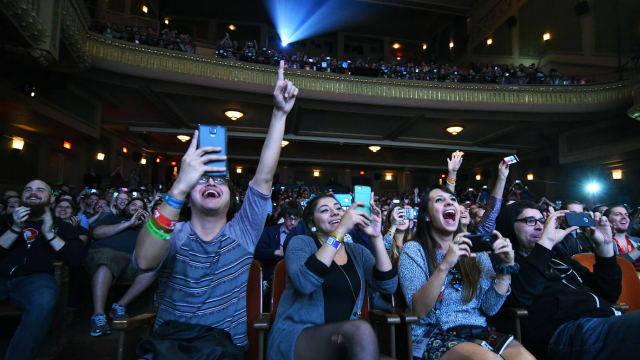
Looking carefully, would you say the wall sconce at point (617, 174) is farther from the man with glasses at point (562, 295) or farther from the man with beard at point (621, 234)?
the man with glasses at point (562, 295)

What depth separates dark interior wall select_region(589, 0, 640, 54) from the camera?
9180 mm

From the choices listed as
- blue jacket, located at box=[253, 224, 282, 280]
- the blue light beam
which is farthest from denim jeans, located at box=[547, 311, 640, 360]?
the blue light beam

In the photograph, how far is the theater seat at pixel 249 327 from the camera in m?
1.26

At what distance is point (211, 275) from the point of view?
51.4 inches

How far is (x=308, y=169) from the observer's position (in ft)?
48.0

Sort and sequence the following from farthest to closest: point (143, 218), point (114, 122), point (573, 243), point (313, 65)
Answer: point (114, 122), point (313, 65), point (143, 218), point (573, 243)

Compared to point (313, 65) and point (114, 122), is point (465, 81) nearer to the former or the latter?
point (313, 65)

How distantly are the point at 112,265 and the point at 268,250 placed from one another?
1243mm

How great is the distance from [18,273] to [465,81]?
9547 millimetres

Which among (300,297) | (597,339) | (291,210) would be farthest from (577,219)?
(291,210)

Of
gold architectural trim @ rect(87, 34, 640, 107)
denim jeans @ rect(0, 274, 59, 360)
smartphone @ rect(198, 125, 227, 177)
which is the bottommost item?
denim jeans @ rect(0, 274, 59, 360)

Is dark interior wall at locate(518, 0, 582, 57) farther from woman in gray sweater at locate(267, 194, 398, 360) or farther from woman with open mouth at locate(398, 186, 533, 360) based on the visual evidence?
woman in gray sweater at locate(267, 194, 398, 360)

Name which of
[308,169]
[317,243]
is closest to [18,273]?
[317,243]

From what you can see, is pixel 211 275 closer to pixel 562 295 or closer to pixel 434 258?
pixel 434 258
